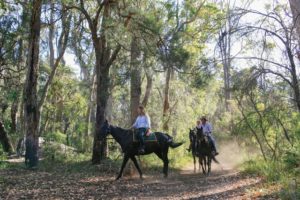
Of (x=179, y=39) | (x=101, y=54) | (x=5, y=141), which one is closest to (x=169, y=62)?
(x=179, y=39)

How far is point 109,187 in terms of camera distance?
12102 mm

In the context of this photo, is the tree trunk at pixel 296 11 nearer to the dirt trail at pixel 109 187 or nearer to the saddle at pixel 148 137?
the dirt trail at pixel 109 187

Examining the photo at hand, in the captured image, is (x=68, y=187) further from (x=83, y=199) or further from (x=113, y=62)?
(x=113, y=62)

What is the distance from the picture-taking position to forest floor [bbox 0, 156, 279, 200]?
10.3m

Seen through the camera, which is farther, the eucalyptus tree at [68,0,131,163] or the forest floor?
the eucalyptus tree at [68,0,131,163]

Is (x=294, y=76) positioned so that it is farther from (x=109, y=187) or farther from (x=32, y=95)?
(x=32, y=95)

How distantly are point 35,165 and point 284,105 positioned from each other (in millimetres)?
9998

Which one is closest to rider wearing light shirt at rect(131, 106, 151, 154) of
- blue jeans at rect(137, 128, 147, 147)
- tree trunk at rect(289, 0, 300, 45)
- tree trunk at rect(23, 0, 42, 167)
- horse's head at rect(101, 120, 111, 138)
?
blue jeans at rect(137, 128, 147, 147)

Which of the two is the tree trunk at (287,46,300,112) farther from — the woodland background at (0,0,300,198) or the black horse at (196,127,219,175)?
the black horse at (196,127,219,175)

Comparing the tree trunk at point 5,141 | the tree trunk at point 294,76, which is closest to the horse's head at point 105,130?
the tree trunk at point 294,76

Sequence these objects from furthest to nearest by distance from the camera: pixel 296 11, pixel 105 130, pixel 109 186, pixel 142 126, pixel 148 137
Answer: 1. pixel 148 137
2. pixel 142 126
3. pixel 105 130
4. pixel 109 186
5. pixel 296 11

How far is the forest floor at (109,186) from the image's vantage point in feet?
33.9

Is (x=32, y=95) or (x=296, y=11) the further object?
(x=32, y=95)

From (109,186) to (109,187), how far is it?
205 millimetres
